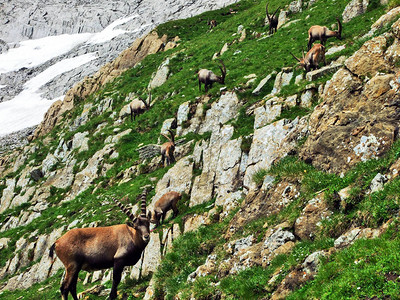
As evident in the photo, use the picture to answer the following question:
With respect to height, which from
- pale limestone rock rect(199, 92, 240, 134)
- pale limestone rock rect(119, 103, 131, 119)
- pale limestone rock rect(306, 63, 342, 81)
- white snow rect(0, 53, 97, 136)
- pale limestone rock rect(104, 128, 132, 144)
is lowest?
white snow rect(0, 53, 97, 136)

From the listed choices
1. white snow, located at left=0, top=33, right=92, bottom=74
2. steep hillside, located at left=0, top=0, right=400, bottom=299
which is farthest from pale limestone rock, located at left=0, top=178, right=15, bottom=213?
white snow, located at left=0, top=33, right=92, bottom=74

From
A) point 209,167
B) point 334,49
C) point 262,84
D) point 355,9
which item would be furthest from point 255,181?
point 355,9

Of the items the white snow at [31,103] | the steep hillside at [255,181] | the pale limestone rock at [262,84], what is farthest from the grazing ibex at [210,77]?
the white snow at [31,103]

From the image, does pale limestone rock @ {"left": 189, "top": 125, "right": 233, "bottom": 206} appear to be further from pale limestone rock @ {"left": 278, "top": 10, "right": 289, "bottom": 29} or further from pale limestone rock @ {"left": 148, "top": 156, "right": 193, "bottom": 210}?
pale limestone rock @ {"left": 278, "top": 10, "right": 289, "bottom": 29}

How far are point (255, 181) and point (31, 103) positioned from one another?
12583 centimetres

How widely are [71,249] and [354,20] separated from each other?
26824mm

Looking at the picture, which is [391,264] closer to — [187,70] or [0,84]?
[187,70]

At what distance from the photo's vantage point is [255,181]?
1280 centimetres

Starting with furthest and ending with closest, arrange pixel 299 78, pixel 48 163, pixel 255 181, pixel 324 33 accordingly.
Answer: pixel 48 163, pixel 324 33, pixel 299 78, pixel 255 181

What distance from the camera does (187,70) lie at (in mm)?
39188

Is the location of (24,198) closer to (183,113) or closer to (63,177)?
(63,177)

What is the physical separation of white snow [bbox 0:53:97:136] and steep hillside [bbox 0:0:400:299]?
78.8 m

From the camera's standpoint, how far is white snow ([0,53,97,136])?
10875 centimetres

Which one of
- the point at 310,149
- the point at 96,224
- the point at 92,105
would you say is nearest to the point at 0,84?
the point at 92,105
